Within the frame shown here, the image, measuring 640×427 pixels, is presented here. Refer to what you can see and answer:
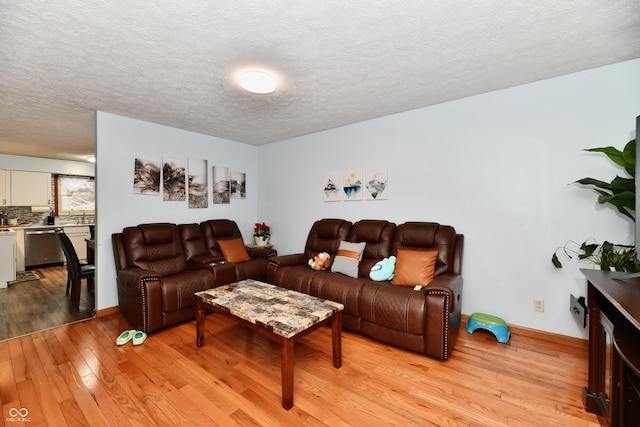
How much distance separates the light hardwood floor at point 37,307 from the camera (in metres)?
2.84

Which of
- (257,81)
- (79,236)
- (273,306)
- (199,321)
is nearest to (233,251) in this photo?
(199,321)

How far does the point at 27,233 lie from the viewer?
17.4 ft

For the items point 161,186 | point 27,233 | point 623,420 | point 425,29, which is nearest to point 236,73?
point 425,29

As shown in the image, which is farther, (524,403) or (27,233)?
(27,233)

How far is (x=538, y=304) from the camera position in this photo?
2.51m

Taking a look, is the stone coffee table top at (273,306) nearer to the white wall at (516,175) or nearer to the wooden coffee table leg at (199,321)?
the wooden coffee table leg at (199,321)

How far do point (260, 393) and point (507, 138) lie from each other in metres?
3.08

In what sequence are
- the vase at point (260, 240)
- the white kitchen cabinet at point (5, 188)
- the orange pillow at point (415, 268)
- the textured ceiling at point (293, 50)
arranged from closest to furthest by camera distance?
the textured ceiling at point (293, 50)
the orange pillow at point (415, 268)
the vase at point (260, 240)
the white kitchen cabinet at point (5, 188)

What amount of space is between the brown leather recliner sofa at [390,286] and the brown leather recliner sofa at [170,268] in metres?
0.64

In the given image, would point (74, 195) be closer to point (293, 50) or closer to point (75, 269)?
point (75, 269)

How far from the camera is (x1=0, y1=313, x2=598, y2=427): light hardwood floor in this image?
162 centimetres

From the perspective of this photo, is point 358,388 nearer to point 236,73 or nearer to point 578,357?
point 578,357

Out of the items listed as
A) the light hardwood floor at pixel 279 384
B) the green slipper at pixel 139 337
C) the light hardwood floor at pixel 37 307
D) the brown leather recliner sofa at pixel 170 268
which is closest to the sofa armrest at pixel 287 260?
the brown leather recliner sofa at pixel 170 268

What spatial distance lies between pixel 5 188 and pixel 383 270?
A: 727cm
